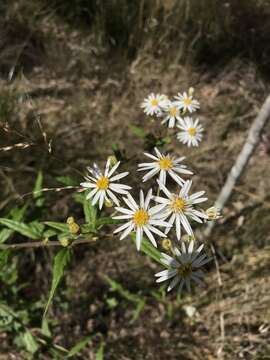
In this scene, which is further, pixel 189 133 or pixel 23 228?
pixel 189 133

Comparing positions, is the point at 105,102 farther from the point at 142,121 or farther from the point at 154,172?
the point at 154,172

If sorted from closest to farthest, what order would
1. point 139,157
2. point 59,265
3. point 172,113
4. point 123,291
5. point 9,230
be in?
point 59,265 → point 9,230 → point 172,113 → point 123,291 → point 139,157

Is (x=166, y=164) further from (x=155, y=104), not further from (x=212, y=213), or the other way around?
(x=155, y=104)

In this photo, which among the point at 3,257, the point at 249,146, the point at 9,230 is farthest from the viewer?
the point at 249,146

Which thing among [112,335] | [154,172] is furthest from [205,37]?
[112,335]

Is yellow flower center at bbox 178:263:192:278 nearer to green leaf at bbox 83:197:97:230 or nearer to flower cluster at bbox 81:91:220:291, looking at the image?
flower cluster at bbox 81:91:220:291

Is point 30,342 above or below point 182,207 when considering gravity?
below

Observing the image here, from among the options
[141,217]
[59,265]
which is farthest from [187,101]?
[59,265]

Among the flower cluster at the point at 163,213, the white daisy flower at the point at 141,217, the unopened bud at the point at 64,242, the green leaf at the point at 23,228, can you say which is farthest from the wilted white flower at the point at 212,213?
the green leaf at the point at 23,228
